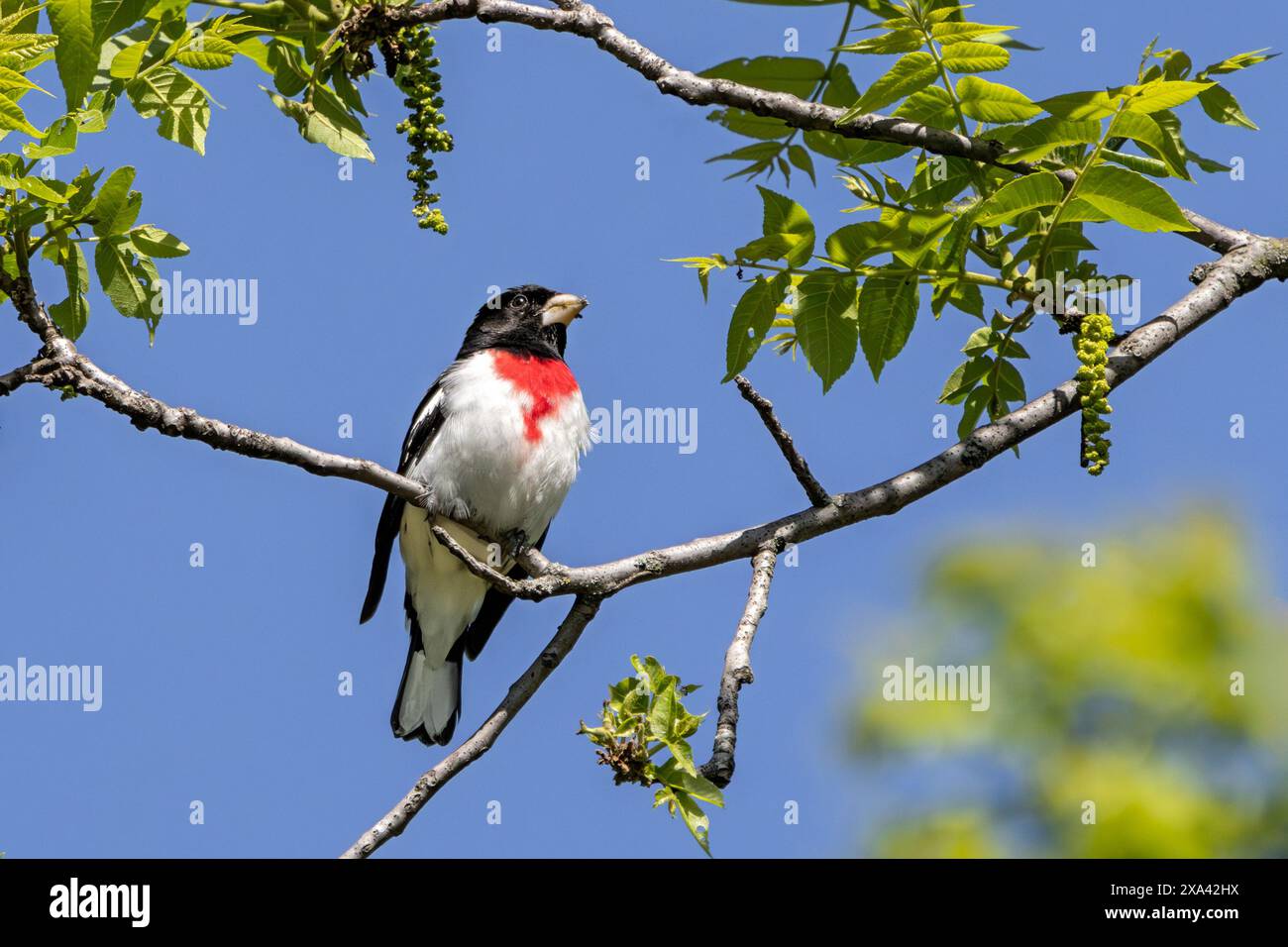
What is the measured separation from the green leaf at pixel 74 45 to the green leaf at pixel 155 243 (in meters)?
0.61

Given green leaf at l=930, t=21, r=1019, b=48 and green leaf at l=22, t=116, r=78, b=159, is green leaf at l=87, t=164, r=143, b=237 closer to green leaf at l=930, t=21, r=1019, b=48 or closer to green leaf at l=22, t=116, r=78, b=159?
green leaf at l=22, t=116, r=78, b=159

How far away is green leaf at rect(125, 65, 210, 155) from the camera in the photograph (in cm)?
450

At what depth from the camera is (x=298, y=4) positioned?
16.0 ft

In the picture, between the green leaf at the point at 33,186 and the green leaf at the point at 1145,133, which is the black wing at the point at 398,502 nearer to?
the green leaf at the point at 33,186

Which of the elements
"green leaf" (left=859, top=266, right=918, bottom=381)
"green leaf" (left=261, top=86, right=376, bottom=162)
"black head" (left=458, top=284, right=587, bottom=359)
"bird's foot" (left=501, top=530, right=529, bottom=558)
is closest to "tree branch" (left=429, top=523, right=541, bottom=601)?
"green leaf" (left=859, top=266, right=918, bottom=381)

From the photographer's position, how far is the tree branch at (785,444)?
14.4ft

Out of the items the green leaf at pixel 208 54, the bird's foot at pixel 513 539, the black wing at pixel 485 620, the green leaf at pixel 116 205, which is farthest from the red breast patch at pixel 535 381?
the green leaf at pixel 208 54

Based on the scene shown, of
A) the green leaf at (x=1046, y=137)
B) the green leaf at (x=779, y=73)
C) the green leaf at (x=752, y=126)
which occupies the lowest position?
the green leaf at (x=1046, y=137)

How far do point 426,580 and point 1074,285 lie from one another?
4800 mm

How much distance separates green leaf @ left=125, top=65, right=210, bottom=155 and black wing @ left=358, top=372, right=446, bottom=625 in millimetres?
3130

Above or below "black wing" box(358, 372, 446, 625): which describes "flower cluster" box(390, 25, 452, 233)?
above
